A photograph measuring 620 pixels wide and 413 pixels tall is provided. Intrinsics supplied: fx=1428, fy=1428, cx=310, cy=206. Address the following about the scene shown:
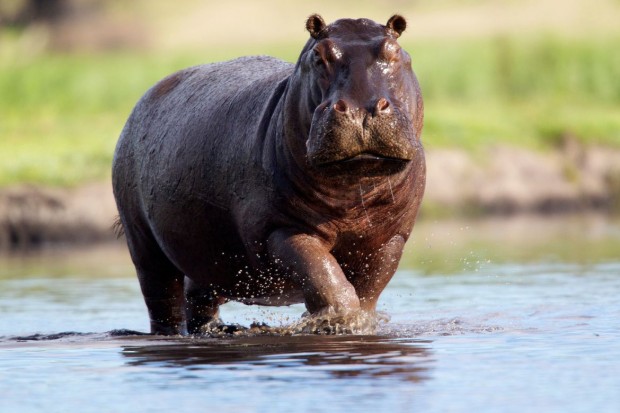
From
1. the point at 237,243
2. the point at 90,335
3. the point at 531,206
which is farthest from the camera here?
the point at 531,206

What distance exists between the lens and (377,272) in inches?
300

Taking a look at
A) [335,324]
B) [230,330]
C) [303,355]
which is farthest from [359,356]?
[230,330]

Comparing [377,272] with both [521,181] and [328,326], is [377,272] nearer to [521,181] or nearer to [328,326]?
[328,326]

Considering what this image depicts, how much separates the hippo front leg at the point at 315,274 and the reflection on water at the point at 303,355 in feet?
0.60

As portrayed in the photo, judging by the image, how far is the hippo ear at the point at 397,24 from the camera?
23.3ft

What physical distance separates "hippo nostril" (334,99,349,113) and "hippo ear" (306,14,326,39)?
61 cm

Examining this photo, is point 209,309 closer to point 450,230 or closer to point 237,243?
point 237,243

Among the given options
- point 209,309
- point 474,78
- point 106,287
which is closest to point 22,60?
point 474,78

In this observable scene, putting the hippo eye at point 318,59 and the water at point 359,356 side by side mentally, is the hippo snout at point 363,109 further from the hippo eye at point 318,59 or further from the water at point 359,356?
the water at point 359,356

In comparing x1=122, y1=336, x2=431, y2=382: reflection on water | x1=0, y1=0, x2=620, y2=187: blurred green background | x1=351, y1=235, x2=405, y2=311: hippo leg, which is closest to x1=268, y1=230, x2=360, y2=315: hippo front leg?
x1=122, y1=336, x2=431, y2=382: reflection on water

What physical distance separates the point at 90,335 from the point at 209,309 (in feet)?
3.34

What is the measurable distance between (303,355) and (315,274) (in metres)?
0.51

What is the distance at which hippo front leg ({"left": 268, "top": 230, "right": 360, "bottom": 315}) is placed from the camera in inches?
278

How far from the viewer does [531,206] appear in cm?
2062
